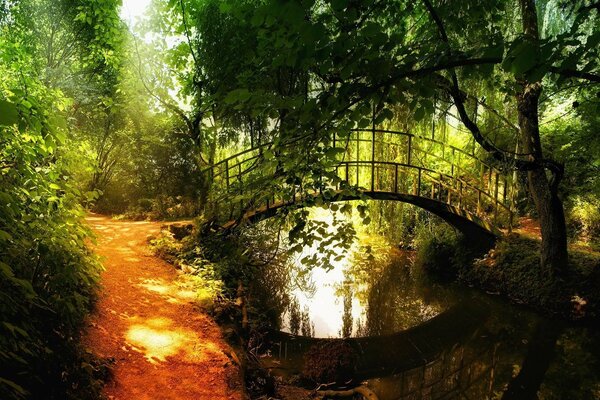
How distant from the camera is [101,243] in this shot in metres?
8.57

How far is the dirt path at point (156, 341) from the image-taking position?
414cm

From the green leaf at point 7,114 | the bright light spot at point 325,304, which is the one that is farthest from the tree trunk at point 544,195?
the green leaf at point 7,114

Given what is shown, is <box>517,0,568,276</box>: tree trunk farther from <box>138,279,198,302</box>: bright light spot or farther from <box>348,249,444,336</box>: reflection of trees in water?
<box>138,279,198,302</box>: bright light spot

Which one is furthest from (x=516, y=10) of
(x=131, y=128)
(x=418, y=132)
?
(x=131, y=128)

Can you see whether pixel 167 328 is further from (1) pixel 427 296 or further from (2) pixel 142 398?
(1) pixel 427 296

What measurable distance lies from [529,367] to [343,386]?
10.1 ft

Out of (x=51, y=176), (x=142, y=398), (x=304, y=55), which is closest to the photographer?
(x=304, y=55)

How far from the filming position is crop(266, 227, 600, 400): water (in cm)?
561

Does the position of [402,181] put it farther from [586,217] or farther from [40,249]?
[40,249]

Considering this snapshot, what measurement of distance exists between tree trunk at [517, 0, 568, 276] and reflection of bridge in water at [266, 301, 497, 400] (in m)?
1.78

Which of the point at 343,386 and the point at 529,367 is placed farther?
the point at 529,367

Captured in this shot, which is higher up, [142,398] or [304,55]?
[304,55]

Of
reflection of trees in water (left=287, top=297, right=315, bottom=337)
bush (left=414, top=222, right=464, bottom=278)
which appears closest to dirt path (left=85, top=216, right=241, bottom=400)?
reflection of trees in water (left=287, top=297, right=315, bottom=337)

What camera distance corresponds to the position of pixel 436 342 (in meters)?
7.08
